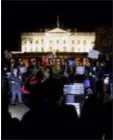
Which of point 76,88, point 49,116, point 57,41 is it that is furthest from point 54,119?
point 57,41

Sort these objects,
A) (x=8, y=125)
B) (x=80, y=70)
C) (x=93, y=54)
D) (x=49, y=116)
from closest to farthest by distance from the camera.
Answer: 1. (x=49, y=116)
2. (x=8, y=125)
3. (x=80, y=70)
4. (x=93, y=54)

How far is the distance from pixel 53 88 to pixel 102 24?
5.76 feet

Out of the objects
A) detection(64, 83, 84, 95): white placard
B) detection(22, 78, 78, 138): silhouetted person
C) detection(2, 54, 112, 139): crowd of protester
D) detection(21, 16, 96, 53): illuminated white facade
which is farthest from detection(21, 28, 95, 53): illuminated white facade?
detection(22, 78, 78, 138): silhouetted person

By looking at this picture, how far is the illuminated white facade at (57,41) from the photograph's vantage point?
3332 mm

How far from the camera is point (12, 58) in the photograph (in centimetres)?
325

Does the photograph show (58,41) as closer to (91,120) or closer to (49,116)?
(91,120)

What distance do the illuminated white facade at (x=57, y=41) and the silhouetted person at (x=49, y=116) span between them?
160 centimetres

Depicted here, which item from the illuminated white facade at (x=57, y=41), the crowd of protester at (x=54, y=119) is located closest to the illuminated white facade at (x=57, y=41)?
the illuminated white facade at (x=57, y=41)

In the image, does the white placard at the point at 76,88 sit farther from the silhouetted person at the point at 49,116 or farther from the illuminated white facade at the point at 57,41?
the silhouetted person at the point at 49,116

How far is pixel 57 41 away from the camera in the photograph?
3.41 meters

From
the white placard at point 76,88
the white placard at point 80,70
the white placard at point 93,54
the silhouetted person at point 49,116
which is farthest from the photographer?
the white placard at point 93,54

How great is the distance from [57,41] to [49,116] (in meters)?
1.81

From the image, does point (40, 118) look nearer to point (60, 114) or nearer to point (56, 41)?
point (60, 114)

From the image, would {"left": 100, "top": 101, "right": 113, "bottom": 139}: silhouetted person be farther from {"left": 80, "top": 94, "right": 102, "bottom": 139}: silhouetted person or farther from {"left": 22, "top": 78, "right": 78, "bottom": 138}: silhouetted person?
{"left": 22, "top": 78, "right": 78, "bottom": 138}: silhouetted person
